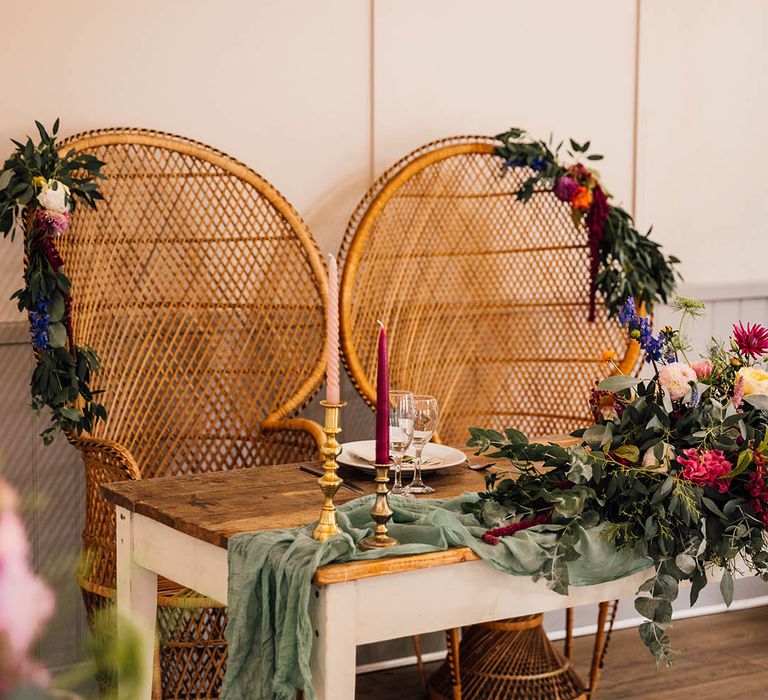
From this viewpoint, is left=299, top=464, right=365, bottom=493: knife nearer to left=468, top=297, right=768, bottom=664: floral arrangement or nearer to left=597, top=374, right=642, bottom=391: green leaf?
left=468, top=297, right=768, bottom=664: floral arrangement

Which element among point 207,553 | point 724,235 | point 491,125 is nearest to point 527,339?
point 491,125

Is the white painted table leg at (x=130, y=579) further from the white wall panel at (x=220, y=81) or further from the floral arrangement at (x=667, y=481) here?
the white wall panel at (x=220, y=81)

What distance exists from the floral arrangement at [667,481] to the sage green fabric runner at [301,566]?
0.10 ft

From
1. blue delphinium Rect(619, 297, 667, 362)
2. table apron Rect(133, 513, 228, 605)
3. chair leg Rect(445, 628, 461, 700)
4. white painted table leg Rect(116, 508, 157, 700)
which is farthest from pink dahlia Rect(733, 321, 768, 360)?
chair leg Rect(445, 628, 461, 700)

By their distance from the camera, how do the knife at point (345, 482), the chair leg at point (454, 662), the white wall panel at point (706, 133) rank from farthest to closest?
the white wall panel at point (706, 133)
the chair leg at point (454, 662)
the knife at point (345, 482)

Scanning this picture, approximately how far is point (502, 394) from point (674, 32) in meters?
1.34

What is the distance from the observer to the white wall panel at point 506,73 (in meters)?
3.30

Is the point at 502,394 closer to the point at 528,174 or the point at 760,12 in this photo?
the point at 528,174

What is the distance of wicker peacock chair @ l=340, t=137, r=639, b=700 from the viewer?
10.3ft

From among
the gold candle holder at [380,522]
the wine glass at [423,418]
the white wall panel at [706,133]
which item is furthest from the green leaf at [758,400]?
the white wall panel at [706,133]

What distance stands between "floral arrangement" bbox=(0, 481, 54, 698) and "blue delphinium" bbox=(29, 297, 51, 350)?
2177mm

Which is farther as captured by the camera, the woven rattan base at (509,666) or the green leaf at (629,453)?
the woven rattan base at (509,666)

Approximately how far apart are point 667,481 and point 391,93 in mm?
1881

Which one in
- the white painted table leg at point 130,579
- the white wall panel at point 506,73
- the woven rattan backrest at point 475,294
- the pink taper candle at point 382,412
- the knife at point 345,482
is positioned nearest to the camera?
the pink taper candle at point 382,412
